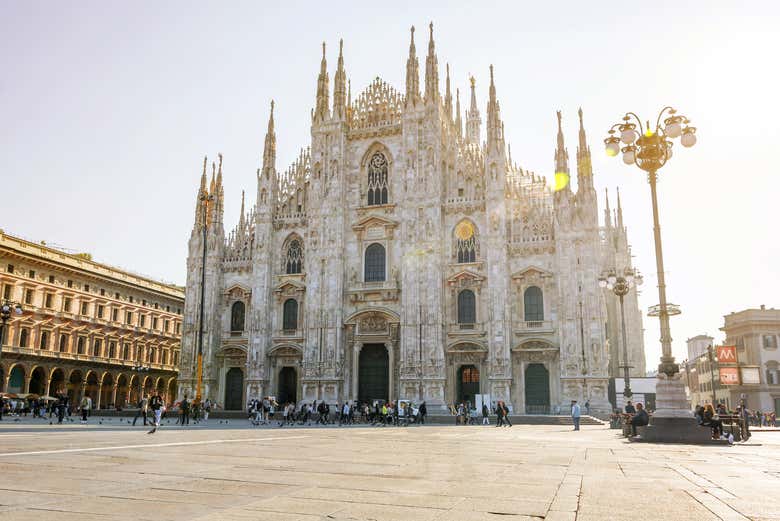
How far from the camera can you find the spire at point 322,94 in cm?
4556

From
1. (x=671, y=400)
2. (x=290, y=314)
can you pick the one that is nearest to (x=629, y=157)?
(x=671, y=400)

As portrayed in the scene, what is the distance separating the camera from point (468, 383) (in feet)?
129

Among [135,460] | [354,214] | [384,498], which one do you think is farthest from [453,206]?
[384,498]

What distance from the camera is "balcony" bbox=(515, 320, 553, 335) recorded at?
38062 mm

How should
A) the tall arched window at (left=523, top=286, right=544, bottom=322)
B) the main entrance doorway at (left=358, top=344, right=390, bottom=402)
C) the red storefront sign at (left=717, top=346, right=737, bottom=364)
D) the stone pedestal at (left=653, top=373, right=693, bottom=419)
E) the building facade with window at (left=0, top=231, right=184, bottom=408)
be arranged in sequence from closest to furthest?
the stone pedestal at (left=653, top=373, right=693, bottom=419) → the tall arched window at (left=523, top=286, right=544, bottom=322) → the main entrance doorway at (left=358, top=344, right=390, bottom=402) → the red storefront sign at (left=717, top=346, right=737, bottom=364) → the building facade with window at (left=0, top=231, right=184, bottom=408)

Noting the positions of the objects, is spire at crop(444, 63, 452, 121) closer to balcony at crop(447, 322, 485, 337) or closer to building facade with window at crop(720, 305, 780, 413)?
balcony at crop(447, 322, 485, 337)

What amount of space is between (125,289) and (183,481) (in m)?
58.6

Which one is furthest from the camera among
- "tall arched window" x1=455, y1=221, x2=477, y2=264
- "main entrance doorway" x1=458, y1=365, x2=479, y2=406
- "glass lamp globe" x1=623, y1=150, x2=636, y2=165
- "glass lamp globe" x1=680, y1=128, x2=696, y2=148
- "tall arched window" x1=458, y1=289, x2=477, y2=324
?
"tall arched window" x1=455, y1=221, x2=477, y2=264

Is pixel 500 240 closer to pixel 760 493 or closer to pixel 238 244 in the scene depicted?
pixel 238 244

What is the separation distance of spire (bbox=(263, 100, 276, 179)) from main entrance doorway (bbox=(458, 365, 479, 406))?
1938cm

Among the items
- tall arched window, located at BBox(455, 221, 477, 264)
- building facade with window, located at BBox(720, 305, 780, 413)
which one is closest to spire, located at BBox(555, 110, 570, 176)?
tall arched window, located at BBox(455, 221, 477, 264)

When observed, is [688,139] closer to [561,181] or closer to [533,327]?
[561,181]

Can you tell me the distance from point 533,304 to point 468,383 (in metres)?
6.20

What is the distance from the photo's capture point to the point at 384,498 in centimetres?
679
